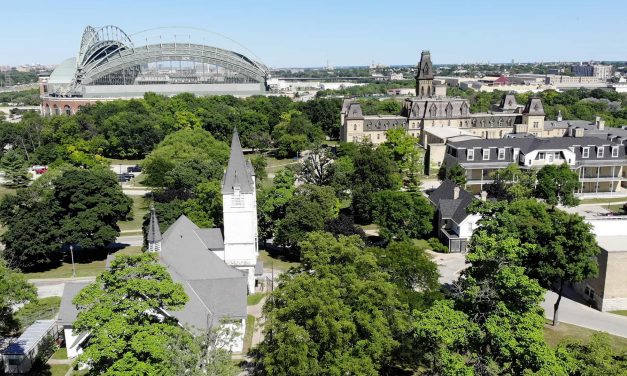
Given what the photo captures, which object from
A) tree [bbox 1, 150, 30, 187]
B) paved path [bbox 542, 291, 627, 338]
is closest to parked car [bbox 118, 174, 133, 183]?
tree [bbox 1, 150, 30, 187]

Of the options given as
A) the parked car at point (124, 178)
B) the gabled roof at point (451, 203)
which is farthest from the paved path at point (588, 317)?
the parked car at point (124, 178)

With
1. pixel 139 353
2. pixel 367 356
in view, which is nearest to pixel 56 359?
pixel 139 353

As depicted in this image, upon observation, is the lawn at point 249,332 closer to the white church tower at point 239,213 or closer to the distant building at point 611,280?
the white church tower at point 239,213

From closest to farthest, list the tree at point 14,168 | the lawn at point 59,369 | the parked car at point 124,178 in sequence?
1. the lawn at point 59,369
2. the tree at point 14,168
3. the parked car at point 124,178

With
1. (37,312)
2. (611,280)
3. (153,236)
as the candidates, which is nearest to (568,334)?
(611,280)

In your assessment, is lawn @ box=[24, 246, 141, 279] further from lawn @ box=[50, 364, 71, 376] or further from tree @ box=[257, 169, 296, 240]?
lawn @ box=[50, 364, 71, 376]
